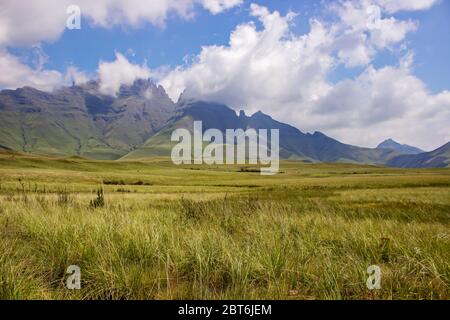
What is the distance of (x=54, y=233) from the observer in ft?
25.0

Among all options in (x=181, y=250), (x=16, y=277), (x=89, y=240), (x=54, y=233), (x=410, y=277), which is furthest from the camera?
(x=54, y=233)

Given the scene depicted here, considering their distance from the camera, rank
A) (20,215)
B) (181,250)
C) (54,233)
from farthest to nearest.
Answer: (20,215) → (54,233) → (181,250)

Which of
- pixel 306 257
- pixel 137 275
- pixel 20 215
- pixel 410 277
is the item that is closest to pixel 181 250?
pixel 137 275

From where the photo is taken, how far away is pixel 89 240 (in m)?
6.94

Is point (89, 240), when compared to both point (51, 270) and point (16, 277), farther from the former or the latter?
point (16, 277)

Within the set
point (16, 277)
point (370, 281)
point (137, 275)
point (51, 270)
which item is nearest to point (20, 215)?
point (51, 270)

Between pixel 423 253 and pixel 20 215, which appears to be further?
pixel 20 215

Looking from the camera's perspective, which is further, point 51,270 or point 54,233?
point 54,233
